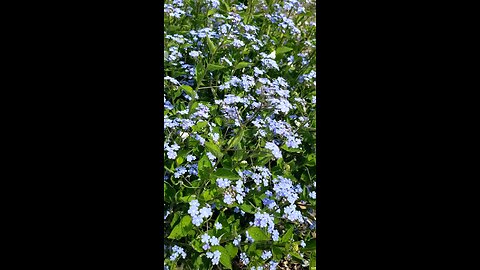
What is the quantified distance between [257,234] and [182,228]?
0.78 feet

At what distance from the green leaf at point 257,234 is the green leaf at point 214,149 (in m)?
0.25

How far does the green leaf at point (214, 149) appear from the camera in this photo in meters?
1.64

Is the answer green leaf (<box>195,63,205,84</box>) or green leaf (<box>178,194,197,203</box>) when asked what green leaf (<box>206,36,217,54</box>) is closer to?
green leaf (<box>195,63,205,84</box>)

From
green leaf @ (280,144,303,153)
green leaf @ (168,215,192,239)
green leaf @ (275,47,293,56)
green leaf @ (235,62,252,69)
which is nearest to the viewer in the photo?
green leaf @ (168,215,192,239)

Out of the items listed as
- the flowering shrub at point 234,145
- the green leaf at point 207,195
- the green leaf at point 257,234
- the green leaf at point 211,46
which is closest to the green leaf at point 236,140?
the flowering shrub at point 234,145

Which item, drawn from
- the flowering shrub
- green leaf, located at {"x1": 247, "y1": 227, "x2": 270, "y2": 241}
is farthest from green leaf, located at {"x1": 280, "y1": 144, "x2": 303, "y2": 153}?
green leaf, located at {"x1": 247, "y1": 227, "x2": 270, "y2": 241}

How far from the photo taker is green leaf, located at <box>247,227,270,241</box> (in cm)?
165

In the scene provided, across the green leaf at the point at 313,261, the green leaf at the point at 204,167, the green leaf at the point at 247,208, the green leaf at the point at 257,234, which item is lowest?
the green leaf at the point at 313,261

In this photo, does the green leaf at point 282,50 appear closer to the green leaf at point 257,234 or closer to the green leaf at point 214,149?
the green leaf at point 214,149

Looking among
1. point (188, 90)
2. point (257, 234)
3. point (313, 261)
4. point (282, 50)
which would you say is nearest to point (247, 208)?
point (257, 234)

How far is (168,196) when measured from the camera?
5.27ft
